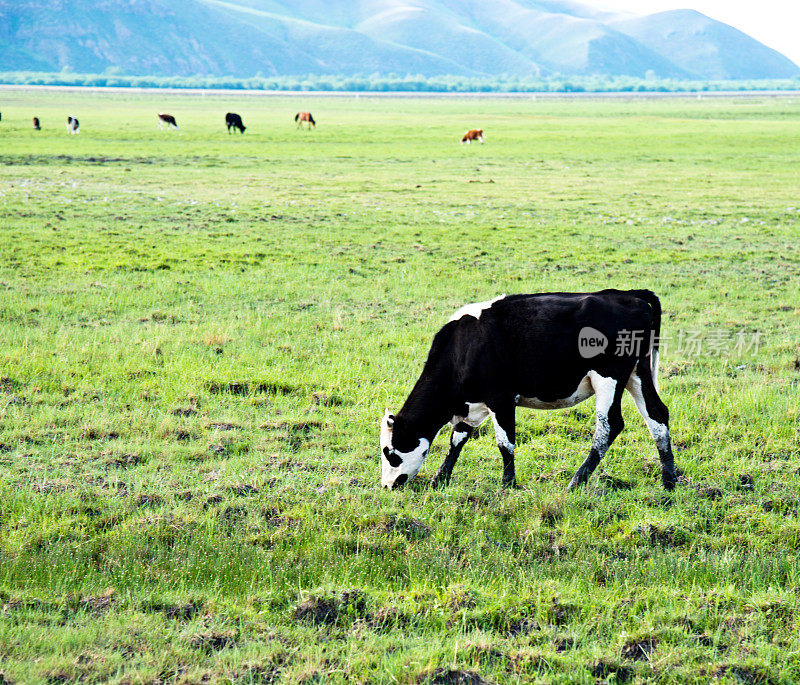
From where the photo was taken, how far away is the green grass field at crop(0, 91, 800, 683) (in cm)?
530

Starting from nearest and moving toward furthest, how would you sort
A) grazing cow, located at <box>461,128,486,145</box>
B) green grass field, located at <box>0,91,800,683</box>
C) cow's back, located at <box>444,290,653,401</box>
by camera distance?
green grass field, located at <box>0,91,800,683</box> < cow's back, located at <box>444,290,653,401</box> < grazing cow, located at <box>461,128,486,145</box>

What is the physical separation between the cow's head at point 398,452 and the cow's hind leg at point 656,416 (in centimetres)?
221

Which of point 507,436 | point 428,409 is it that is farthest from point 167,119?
point 507,436

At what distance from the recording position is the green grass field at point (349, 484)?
5.30 m

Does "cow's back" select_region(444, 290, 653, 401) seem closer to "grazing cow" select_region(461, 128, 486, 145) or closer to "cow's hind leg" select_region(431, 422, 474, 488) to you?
"cow's hind leg" select_region(431, 422, 474, 488)

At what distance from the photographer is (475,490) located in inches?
309

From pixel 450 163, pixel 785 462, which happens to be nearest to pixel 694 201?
pixel 450 163

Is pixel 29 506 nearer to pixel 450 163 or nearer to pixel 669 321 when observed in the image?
pixel 669 321

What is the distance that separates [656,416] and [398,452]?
2542mm

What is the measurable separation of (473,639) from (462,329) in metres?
3.41

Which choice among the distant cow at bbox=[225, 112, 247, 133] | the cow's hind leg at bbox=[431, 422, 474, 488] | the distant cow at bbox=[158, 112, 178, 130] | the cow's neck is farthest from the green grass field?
the distant cow at bbox=[158, 112, 178, 130]

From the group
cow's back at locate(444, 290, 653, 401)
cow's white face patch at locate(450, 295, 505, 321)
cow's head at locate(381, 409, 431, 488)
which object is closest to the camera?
cow's back at locate(444, 290, 653, 401)

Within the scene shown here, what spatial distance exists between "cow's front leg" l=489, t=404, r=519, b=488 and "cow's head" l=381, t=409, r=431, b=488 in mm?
753

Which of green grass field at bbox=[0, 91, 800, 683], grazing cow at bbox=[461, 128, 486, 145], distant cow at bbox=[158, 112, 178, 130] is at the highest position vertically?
distant cow at bbox=[158, 112, 178, 130]
